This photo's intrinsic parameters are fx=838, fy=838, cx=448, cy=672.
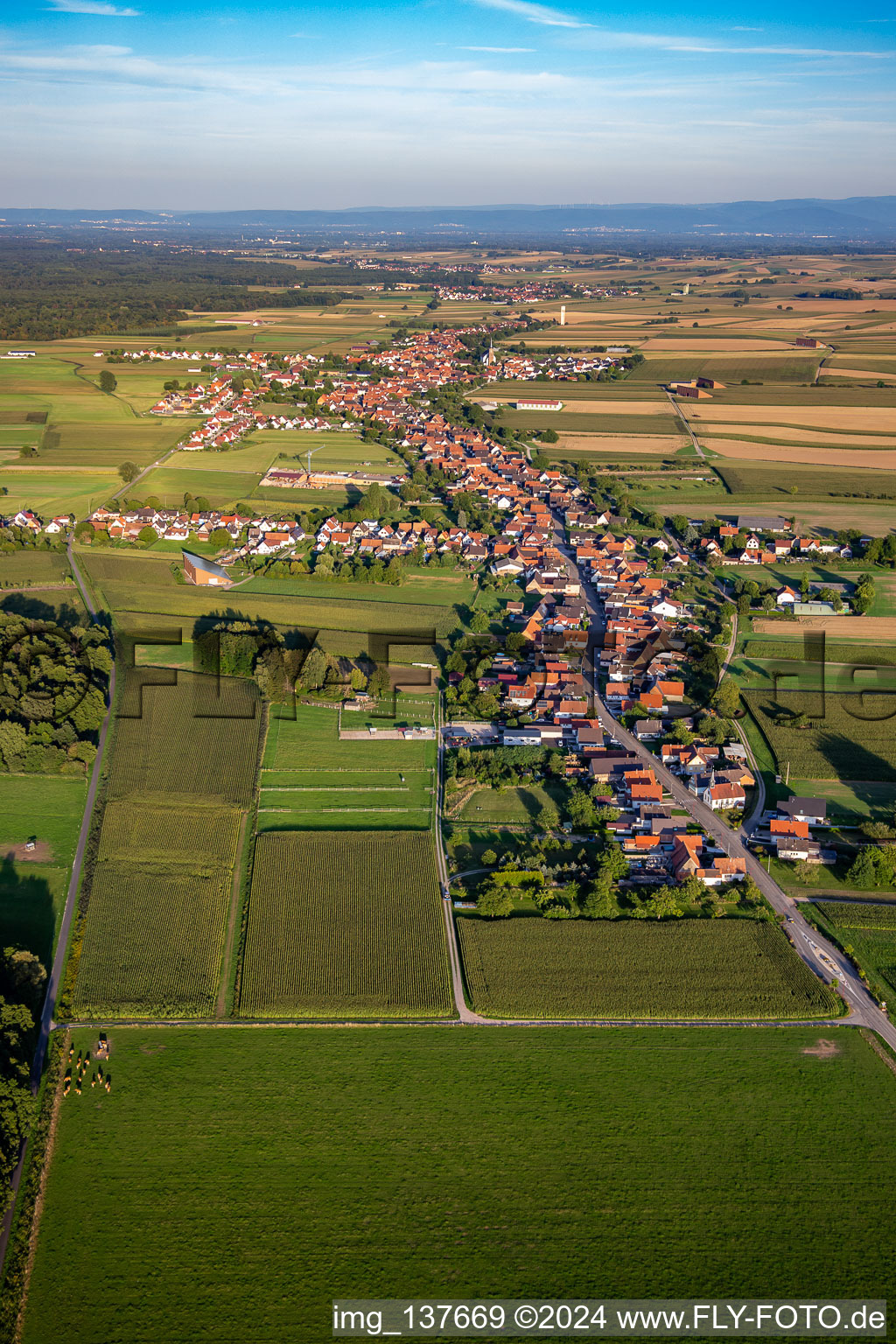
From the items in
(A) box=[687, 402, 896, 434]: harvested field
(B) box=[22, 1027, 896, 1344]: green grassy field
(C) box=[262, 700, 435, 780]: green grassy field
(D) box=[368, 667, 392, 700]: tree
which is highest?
(A) box=[687, 402, 896, 434]: harvested field

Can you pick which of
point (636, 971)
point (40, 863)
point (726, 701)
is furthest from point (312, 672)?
point (636, 971)

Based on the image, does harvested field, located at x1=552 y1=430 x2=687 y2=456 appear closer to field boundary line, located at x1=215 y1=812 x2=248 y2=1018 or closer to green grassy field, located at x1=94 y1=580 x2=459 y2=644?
green grassy field, located at x1=94 y1=580 x2=459 y2=644

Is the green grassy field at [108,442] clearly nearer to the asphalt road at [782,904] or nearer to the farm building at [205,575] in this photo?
the farm building at [205,575]

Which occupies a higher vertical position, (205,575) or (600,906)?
(205,575)

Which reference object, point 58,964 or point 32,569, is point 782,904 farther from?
point 32,569

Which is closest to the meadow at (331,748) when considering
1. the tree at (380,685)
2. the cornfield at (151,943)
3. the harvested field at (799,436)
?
the tree at (380,685)

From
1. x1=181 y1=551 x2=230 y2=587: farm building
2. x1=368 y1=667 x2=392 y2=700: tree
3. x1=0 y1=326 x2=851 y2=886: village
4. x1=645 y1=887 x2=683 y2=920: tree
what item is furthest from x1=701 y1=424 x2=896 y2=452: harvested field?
x1=645 y1=887 x2=683 y2=920: tree
